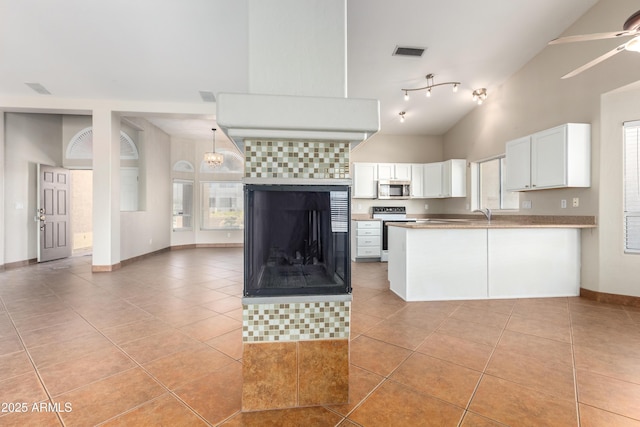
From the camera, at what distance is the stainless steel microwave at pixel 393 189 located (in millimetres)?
6379

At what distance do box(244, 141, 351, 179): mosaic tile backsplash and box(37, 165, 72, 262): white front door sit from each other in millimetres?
6460

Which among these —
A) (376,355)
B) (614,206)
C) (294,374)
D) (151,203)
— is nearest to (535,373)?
(376,355)

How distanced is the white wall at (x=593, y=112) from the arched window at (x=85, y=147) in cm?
748

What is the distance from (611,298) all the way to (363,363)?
11.0 feet

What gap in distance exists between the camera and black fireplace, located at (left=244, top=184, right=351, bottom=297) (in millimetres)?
1470

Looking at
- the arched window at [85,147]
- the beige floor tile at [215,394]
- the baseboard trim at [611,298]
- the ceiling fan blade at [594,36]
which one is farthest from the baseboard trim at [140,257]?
the baseboard trim at [611,298]

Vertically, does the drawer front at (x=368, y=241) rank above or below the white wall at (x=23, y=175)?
below

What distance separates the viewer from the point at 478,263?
11.3 feet

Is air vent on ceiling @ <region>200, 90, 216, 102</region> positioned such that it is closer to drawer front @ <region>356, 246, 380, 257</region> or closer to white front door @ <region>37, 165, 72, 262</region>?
white front door @ <region>37, 165, 72, 262</region>

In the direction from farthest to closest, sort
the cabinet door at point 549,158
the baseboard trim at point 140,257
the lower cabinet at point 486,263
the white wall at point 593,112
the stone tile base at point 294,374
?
1. the baseboard trim at point 140,257
2. the cabinet door at point 549,158
3. the lower cabinet at point 486,263
4. the white wall at point 593,112
5. the stone tile base at point 294,374

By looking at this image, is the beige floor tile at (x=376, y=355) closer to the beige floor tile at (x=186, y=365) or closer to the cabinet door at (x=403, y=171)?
the beige floor tile at (x=186, y=365)

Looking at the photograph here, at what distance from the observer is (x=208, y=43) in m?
3.54

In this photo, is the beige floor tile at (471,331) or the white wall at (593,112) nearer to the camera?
the beige floor tile at (471,331)

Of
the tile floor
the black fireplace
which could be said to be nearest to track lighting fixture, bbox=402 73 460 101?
the tile floor
